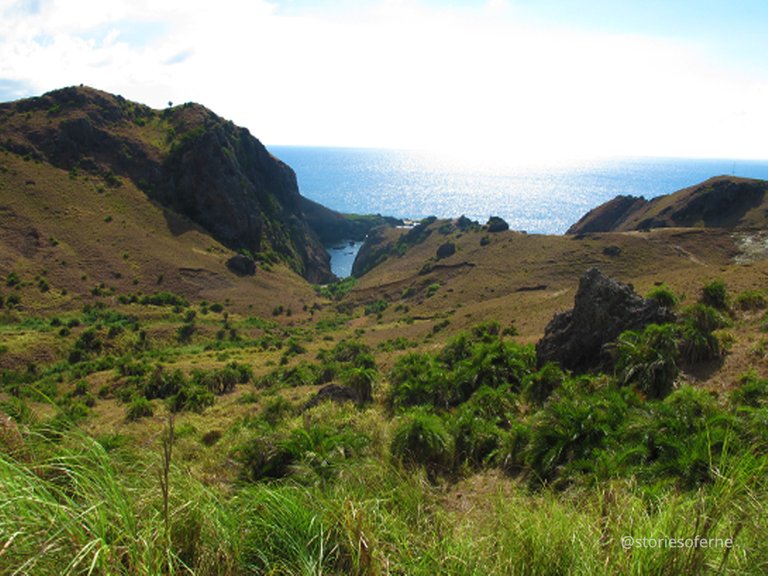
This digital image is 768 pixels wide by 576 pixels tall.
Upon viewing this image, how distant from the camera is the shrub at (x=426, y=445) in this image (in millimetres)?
8516

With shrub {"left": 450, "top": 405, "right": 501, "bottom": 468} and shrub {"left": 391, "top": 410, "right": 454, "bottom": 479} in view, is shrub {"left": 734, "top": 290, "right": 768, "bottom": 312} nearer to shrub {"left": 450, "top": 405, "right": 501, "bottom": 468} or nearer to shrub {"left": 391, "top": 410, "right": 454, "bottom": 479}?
shrub {"left": 450, "top": 405, "right": 501, "bottom": 468}

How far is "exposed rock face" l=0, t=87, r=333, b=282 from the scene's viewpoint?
67.5 m

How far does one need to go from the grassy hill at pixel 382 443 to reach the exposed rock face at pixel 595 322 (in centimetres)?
85

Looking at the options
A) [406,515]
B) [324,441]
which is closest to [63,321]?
[324,441]

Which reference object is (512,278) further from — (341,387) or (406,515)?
(406,515)

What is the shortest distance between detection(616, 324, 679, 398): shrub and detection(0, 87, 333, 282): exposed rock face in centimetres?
6993

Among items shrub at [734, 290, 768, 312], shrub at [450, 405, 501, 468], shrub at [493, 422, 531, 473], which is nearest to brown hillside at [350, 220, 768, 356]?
shrub at [734, 290, 768, 312]

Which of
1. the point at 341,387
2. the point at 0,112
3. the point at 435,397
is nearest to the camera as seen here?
the point at 435,397

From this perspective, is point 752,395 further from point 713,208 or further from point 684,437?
point 713,208

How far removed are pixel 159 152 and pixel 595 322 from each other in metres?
78.1

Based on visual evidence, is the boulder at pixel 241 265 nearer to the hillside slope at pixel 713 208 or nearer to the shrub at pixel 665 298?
the shrub at pixel 665 298

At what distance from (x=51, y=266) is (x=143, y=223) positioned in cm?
1590

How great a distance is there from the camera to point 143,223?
6412 cm

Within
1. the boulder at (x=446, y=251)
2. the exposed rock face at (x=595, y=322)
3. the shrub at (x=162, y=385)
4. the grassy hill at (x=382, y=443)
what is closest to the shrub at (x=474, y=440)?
the grassy hill at (x=382, y=443)
